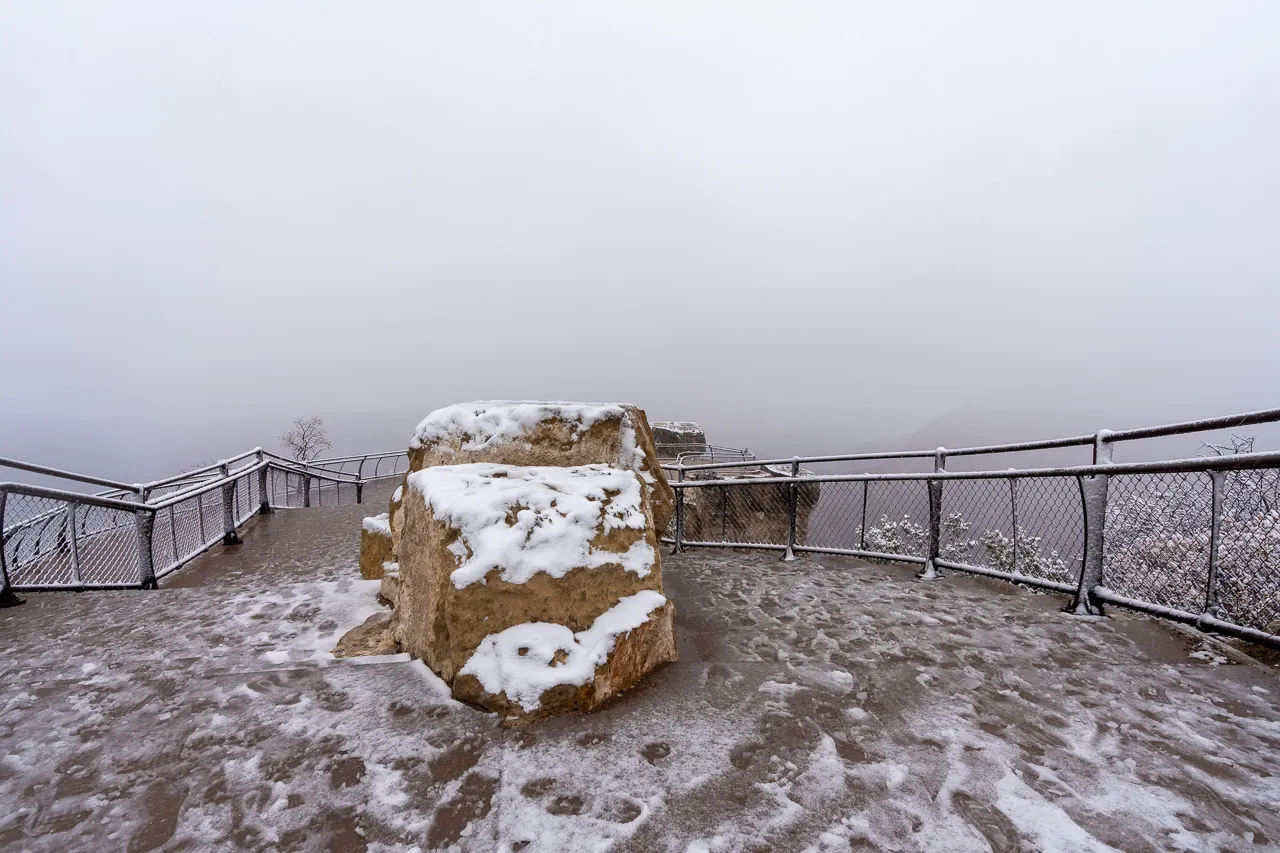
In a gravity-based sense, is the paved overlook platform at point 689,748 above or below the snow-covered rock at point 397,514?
below

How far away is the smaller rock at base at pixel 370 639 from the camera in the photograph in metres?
3.46

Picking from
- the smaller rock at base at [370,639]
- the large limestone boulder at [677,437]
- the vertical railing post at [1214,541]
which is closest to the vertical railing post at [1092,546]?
the vertical railing post at [1214,541]

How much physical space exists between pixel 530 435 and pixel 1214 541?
4700mm

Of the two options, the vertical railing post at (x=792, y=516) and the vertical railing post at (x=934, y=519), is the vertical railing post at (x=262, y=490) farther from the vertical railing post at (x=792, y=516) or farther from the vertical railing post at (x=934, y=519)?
the vertical railing post at (x=934, y=519)

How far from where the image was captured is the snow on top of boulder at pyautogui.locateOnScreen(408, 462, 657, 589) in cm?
282

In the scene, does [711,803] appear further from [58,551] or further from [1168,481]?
[58,551]

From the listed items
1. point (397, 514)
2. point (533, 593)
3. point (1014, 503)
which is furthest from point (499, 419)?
point (1014, 503)

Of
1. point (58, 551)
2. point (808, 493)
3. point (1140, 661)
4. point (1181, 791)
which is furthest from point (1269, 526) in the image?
point (58, 551)

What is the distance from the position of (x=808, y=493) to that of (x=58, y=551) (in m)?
12.1

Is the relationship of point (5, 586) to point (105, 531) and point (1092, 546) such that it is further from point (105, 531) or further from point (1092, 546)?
point (1092, 546)

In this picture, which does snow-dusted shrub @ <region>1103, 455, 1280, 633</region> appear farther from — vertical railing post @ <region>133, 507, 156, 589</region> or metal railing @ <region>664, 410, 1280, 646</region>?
vertical railing post @ <region>133, 507, 156, 589</region>

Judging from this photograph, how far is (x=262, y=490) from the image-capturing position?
1028cm

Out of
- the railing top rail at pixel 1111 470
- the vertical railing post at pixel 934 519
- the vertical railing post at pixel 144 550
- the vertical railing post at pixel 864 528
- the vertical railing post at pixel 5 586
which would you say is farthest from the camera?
the vertical railing post at pixel 864 528

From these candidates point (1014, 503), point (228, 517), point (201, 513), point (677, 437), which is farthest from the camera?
point (677, 437)
